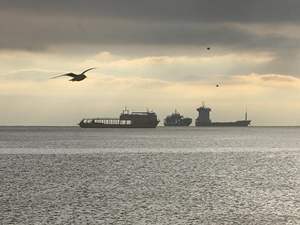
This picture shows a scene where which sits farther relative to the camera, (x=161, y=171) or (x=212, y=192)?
(x=161, y=171)

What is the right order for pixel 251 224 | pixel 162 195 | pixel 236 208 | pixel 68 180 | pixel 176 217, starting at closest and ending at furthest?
pixel 251 224 < pixel 176 217 < pixel 236 208 < pixel 162 195 < pixel 68 180

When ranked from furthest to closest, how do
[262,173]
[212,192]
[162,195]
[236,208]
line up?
[262,173] < [212,192] < [162,195] < [236,208]

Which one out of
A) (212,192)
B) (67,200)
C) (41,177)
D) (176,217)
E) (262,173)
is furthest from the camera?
(262,173)

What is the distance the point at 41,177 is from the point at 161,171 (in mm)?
8182

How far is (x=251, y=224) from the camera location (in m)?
14.8

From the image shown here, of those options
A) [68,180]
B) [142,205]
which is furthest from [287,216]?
[68,180]

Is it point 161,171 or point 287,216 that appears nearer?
point 287,216

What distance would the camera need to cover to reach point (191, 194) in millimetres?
21688

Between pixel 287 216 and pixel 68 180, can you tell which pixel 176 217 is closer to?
pixel 287 216

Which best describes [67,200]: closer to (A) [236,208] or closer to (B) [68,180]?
(A) [236,208]

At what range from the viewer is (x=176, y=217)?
52.4ft

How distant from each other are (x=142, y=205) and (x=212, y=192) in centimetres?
522

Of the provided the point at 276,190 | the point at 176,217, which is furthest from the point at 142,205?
the point at 276,190

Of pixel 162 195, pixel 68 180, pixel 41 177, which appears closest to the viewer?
pixel 162 195
